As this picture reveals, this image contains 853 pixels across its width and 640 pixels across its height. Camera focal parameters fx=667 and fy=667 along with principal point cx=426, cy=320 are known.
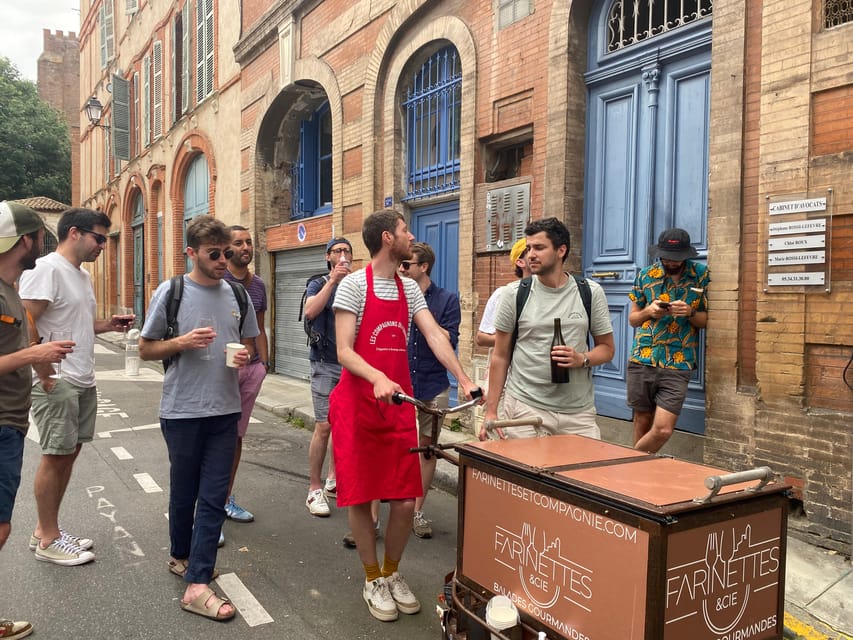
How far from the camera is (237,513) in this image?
4.94 meters

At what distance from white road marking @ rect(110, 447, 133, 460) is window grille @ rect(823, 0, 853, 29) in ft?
22.7

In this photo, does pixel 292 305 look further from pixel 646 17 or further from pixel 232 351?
pixel 232 351

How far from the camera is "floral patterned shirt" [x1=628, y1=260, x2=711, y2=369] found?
489 centimetres

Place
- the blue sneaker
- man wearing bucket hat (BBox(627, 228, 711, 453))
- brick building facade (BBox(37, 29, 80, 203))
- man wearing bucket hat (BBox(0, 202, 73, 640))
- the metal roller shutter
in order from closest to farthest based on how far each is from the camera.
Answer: man wearing bucket hat (BBox(0, 202, 73, 640)) < man wearing bucket hat (BBox(627, 228, 711, 453)) < the blue sneaker < the metal roller shutter < brick building facade (BBox(37, 29, 80, 203))

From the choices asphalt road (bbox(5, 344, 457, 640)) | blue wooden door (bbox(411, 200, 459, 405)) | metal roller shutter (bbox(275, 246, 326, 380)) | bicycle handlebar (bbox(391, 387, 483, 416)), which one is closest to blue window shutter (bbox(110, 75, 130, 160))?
metal roller shutter (bbox(275, 246, 326, 380))

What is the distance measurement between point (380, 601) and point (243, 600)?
0.80 metres

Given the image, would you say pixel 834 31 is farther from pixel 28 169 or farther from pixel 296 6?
pixel 28 169

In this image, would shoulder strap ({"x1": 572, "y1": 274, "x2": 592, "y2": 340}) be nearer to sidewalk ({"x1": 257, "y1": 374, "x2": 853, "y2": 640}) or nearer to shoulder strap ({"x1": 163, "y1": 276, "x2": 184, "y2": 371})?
sidewalk ({"x1": 257, "y1": 374, "x2": 853, "y2": 640})

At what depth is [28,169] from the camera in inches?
1491

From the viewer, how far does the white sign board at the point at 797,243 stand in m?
4.51

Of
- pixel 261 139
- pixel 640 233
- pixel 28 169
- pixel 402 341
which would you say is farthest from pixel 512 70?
pixel 28 169

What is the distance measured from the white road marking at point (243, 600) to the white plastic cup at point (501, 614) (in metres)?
1.54

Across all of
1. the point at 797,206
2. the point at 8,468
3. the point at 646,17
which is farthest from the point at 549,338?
the point at 646,17

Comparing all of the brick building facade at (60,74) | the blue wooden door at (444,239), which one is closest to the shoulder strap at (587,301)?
the blue wooden door at (444,239)
